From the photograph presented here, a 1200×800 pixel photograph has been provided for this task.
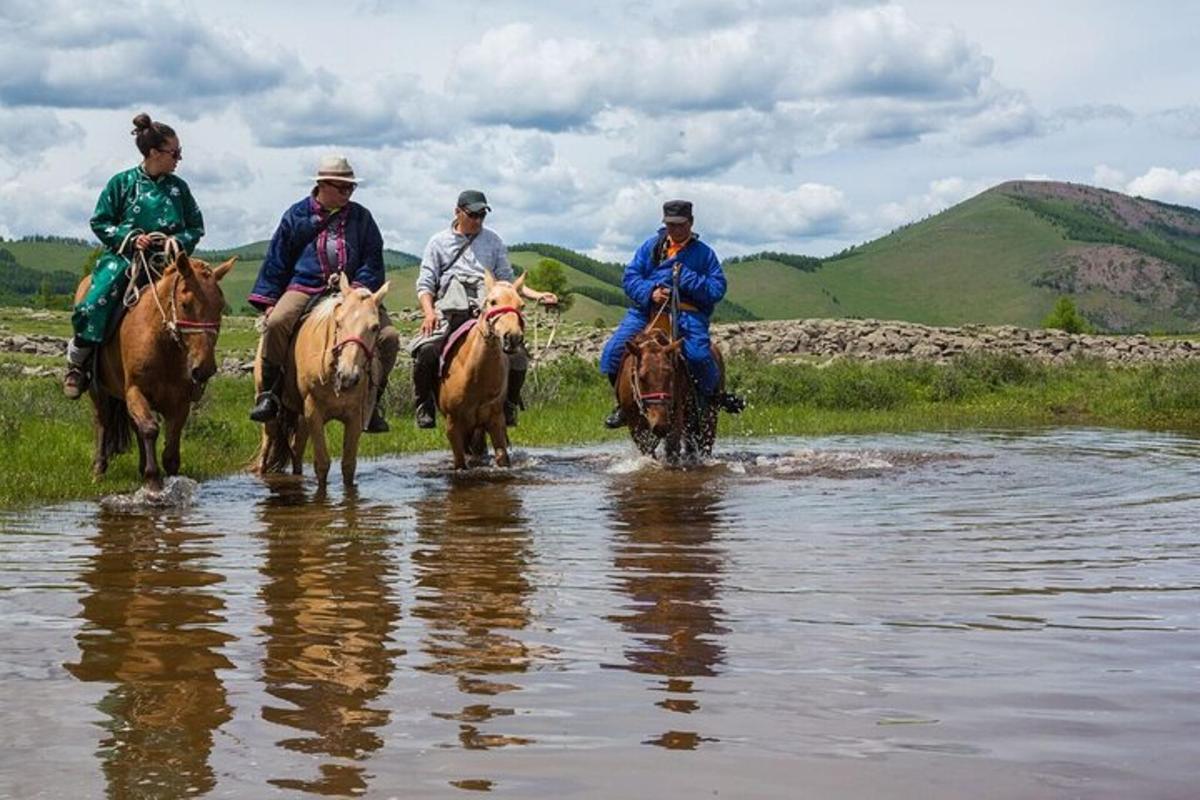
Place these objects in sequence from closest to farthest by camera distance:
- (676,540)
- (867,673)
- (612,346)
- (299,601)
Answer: (867,673)
(299,601)
(676,540)
(612,346)

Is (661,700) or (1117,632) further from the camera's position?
(1117,632)

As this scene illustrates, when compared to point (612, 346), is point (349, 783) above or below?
below

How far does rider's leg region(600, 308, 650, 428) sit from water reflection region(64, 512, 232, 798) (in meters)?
6.65

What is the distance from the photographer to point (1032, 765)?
3.74 metres

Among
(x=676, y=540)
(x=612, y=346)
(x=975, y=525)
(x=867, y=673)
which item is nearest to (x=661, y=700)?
(x=867, y=673)

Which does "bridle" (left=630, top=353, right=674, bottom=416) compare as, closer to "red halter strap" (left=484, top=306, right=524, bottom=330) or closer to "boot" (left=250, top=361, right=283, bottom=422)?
"red halter strap" (left=484, top=306, right=524, bottom=330)

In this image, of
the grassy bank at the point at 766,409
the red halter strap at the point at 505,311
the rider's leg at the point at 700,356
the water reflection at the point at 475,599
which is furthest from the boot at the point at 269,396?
the rider's leg at the point at 700,356

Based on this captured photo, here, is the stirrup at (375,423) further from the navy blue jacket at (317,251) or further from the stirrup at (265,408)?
the navy blue jacket at (317,251)

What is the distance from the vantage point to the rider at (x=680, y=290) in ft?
47.2

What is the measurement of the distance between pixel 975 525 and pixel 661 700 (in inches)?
205

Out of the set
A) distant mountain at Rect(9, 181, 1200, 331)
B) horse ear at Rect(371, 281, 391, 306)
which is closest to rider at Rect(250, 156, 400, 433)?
horse ear at Rect(371, 281, 391, 306)

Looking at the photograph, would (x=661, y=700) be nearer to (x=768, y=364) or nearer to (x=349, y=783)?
(x=349, y=783)

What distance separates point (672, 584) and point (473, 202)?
781cm

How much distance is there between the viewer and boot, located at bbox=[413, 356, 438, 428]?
551 inches
